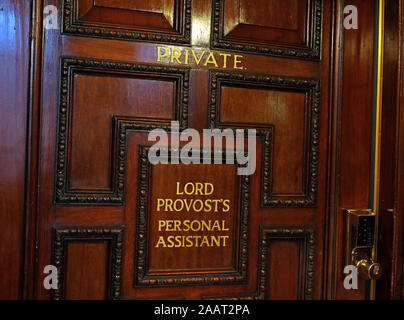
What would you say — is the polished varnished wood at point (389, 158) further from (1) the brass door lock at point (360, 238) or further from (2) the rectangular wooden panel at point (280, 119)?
(2) the rectangular wooden panel at point (280, 119)

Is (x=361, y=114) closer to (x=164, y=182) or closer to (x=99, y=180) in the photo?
(x=164, y=182)

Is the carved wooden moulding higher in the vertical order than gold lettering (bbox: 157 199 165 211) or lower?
lower

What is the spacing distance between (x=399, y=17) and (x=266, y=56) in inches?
15.4

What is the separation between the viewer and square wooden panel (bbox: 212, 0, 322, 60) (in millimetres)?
1169

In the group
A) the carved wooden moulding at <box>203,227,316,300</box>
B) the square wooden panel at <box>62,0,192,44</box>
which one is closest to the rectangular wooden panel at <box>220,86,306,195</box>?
the carved wooden moulding at <box>203,227,316,300</box>

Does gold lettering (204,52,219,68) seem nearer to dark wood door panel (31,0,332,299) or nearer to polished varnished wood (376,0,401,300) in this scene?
dark wood door panel (31,0,332,299)

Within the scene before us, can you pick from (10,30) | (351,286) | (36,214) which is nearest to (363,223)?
(351,286)

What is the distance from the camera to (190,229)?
1167 millimetres

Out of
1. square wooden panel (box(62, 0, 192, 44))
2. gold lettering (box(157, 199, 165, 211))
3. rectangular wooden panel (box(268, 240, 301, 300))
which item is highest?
square wooden panel (box(62, 0, 192, 44))

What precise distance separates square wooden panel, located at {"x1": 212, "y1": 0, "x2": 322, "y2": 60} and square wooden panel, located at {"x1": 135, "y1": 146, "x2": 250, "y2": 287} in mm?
368

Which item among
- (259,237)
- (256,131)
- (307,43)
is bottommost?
(259,237)

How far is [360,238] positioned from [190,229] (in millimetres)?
513

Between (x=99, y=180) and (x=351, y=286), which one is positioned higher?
(x=99, y=180)

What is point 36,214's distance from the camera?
106cm
